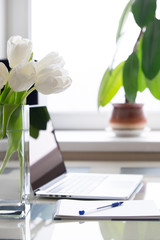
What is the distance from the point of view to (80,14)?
2.29 metres

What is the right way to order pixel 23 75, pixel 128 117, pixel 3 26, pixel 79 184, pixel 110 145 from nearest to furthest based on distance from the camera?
1. pixel 23 75
2. pixel 79 184
3. pixel 110 145
4. pixel 128 117
5. pixel 3 26

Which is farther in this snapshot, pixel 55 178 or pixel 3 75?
pixel 55 178

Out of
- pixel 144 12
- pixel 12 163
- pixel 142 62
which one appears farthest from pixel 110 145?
pixel 12 163

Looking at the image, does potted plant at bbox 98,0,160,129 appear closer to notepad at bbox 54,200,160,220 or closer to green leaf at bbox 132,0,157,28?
green leaf at bbox 132,0,157,28

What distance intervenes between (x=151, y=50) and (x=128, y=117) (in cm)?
45

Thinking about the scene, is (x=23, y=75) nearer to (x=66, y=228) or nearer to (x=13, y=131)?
(x=13, y=131)

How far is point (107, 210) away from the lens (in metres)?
0.92

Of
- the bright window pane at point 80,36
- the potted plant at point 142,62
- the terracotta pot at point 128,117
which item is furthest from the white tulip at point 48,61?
the bright window pane at point 80,36

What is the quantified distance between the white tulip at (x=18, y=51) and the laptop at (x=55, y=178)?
0.35 metres

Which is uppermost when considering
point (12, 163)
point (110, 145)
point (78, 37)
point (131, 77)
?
point (78, 37)

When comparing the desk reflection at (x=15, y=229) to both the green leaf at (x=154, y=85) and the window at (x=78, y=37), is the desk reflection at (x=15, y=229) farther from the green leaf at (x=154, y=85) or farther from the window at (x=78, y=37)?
the window at (x=78, y=37)

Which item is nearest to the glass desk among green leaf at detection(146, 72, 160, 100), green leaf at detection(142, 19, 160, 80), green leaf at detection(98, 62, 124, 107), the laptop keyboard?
the laptop keyboard

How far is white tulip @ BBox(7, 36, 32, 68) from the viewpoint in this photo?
0.83m

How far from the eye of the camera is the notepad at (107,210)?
870 millimetres
